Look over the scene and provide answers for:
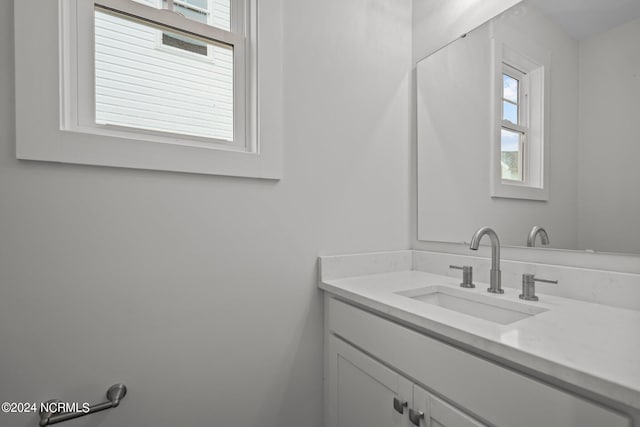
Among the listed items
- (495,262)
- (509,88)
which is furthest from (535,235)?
(509,88)

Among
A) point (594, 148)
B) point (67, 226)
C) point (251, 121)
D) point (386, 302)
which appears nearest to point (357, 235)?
point (386, 302)

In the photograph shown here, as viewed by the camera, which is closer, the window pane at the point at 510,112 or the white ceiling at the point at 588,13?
the white ceiling at the point at 588,13

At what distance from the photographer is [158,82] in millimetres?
1082

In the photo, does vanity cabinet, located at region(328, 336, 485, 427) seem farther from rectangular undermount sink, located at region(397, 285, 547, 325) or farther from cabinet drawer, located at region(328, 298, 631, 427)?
rectangular undermount sink, located at region(397, 285, 547, 325)

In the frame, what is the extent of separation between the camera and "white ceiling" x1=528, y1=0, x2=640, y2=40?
909mm

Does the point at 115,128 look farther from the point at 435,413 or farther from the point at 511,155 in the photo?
the point at 511,155

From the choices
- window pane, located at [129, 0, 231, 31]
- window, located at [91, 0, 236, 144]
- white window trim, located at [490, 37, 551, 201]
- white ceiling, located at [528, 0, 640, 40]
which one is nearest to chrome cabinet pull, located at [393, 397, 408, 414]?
white window trim, located at [490, 37, 551, 201]

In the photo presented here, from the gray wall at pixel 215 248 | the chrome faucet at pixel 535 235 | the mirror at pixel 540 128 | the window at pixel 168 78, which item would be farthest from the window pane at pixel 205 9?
the chrome faucet at pixel 535 235

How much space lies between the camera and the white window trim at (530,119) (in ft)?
3.54

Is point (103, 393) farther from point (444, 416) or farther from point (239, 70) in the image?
point (239, 70)

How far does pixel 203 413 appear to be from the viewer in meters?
1.05

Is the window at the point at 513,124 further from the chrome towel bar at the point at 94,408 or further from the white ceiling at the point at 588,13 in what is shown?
the chrome towel bar at the point at 94,408

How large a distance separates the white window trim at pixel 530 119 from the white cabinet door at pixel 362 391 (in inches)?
31.8

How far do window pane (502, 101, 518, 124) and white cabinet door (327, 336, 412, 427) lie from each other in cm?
101
